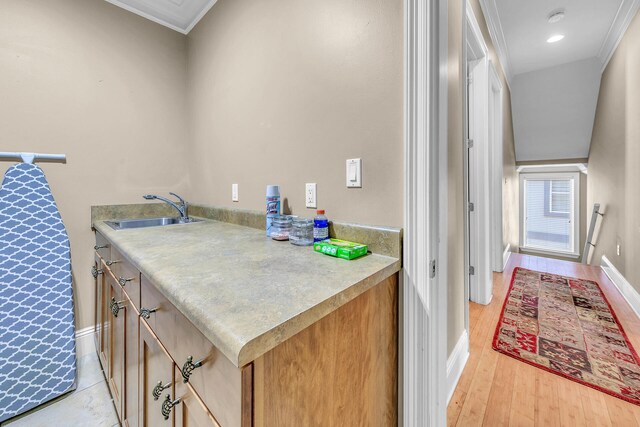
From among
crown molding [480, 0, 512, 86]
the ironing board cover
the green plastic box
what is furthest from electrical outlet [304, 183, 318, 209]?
crown molding [480, 0, 512, 86]

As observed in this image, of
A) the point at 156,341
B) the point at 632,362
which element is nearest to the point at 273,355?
the point at 156,341

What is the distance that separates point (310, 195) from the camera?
122 centimetres

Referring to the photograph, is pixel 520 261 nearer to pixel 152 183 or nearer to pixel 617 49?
pixel 617 49

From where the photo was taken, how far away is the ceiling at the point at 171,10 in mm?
1888

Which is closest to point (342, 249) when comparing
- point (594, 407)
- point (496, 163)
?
point (594, 407)

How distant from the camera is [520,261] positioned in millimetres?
3908

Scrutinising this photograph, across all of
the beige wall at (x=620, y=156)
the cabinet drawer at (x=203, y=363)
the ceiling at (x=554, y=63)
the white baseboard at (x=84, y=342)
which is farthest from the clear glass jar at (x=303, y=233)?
the beige wall at (x=620, y=156)

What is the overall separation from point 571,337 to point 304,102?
2384mm

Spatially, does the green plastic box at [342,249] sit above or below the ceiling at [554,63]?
below

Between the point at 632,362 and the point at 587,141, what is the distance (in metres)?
3.79

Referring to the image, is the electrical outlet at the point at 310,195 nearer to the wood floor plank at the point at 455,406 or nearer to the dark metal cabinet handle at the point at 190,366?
the dark metal cabinet handle at the point at 190,366

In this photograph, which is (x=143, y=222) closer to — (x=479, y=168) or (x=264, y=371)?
(x=264, y=371)

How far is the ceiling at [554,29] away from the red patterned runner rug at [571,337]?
261 centimetres

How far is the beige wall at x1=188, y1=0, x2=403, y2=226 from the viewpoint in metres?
0.96
